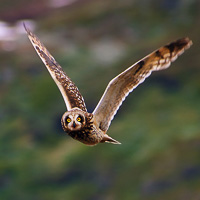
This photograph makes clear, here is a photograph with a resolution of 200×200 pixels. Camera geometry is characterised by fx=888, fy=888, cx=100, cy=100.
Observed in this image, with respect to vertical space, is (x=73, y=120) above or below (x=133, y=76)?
below

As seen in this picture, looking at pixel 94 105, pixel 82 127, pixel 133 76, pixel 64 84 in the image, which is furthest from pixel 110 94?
pixel 94 105

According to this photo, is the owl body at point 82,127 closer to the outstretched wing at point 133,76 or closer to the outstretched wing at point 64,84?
the outstretched wing at point 133,76

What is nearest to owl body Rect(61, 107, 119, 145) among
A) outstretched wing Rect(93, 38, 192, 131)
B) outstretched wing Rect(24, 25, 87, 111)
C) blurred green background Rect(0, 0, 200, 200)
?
outstretched wing Rect(93, 38, 192, 131)

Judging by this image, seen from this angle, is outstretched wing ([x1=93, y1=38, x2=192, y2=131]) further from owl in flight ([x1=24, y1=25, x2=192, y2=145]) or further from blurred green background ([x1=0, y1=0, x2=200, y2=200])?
blurred green background ([x1=0, y1=0, x2=200, y2=200])

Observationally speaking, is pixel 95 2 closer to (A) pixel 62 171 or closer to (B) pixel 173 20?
(B) pixel 173 20

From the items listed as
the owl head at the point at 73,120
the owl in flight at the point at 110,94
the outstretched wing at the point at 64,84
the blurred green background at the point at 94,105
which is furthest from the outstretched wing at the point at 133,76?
the blurred green background at the point at 94,105

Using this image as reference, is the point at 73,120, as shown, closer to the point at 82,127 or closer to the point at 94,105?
the point at 82,127
